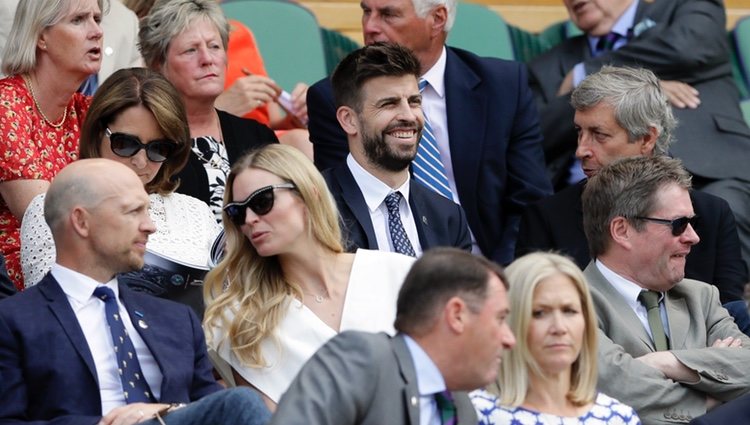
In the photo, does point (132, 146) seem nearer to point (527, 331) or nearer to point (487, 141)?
point (527, 331)

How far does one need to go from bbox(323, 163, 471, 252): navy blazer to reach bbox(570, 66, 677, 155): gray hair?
30.2 inches

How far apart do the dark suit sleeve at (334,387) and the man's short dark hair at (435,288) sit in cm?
14

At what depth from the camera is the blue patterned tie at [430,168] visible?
18.6 ft

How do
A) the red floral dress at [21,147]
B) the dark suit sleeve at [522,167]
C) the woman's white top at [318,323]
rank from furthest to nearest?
the dark suit sleeve at [522,167] → the red floral dress at [21,147] → the woman's white top at [318,323]

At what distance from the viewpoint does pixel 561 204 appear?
535 centimetres

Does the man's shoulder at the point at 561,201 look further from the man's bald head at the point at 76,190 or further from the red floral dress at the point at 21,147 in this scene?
the man's bald head at the point at 76,190

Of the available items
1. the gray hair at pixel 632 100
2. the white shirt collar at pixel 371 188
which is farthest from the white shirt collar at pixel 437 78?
the white shirt collar at pixel 371 188

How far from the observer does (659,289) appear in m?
4.73

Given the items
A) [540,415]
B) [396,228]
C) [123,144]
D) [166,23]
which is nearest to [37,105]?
[123,144]

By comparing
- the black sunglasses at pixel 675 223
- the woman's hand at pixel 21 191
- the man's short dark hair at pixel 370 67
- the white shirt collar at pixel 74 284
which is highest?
the man's short dark hair at pixel 370 67

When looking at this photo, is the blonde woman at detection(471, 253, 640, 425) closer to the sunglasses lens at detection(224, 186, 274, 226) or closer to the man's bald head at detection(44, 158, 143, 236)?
the sunglasses lens at detection(224, 186, 274, 226)

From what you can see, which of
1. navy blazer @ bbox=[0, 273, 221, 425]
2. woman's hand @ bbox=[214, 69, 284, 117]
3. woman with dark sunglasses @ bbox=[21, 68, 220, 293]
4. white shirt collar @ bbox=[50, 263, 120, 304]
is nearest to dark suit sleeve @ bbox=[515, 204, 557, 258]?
woman with dark sunglasses @ bbox=[21, 68, 220, 293]

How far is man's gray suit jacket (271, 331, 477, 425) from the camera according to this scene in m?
3.25

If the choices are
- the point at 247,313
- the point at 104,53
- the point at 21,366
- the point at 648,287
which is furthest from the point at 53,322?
the point at 104,53
